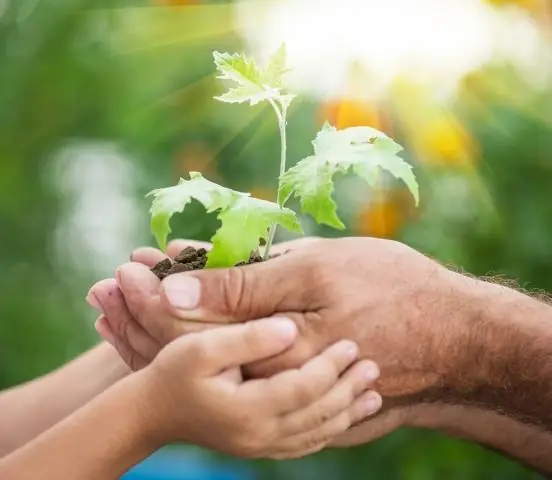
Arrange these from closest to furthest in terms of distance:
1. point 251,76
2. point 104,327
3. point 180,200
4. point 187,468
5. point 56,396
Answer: point 180,200, point 251,76, point 104,327, point 56,396, point 187,468

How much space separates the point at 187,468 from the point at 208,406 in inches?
32.6

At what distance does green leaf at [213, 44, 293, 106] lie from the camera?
0.86 metres

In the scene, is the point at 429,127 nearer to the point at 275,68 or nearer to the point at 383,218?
the point at 383,218

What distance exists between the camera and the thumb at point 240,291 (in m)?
0.83

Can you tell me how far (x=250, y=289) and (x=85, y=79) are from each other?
83 cm

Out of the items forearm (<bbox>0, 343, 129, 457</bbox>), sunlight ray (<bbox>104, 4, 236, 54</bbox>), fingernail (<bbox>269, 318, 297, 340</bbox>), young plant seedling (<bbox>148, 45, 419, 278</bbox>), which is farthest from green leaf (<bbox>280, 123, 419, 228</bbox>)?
sunlight ray (<bbox>104, 4, 236, 54</bbox>)

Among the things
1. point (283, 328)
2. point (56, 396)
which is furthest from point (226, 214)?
point (56, 396)

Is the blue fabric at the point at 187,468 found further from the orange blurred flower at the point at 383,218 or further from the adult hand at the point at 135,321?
the adult hand at the point at 135,321

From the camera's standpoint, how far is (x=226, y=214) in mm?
787

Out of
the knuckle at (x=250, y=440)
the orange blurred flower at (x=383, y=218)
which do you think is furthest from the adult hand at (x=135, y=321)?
the orange blurred flower at (x=383, y=218)

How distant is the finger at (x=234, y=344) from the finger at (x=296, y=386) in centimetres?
3

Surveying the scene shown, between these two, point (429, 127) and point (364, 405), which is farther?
point (429, 127)

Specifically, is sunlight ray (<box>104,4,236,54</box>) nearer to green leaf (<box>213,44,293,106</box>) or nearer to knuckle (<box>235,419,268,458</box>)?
green leaf (<box>213,44,293,106</box>)

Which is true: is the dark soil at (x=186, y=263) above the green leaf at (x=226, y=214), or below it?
below
